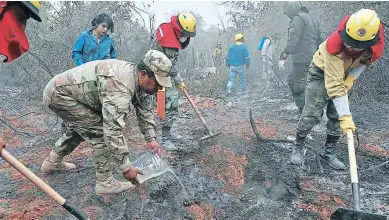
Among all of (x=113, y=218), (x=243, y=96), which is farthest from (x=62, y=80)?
(x=243, y=96)

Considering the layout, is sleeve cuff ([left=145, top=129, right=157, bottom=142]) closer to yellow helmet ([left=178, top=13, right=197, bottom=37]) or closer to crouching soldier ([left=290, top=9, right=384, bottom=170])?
yellow helmet ([left=178, top=13, right=197, bottom=37])

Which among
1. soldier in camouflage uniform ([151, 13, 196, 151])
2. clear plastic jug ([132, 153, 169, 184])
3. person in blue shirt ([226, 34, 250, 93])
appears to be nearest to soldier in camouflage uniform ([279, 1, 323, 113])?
soldier in camouflage uniform ([151, 13, 196, 151])

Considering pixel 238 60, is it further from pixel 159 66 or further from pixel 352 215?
pixel 352 215

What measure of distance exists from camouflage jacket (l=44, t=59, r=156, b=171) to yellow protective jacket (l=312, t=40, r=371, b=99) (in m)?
1.78

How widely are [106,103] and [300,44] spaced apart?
398 cm

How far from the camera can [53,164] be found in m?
3.49

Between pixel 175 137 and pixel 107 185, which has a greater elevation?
pixel 107 185

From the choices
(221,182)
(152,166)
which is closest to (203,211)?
(221,182)

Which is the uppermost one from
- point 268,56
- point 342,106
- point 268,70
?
point 342,106

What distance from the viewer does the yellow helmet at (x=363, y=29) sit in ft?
9.90

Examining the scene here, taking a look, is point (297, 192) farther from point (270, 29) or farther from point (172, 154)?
point (270, 29)

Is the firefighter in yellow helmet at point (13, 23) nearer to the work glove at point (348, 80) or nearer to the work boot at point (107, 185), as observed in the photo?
the work boot at point (107, 185)

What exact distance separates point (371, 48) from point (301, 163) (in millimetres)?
1448

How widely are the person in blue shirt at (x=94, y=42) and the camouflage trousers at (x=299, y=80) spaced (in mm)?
3019
